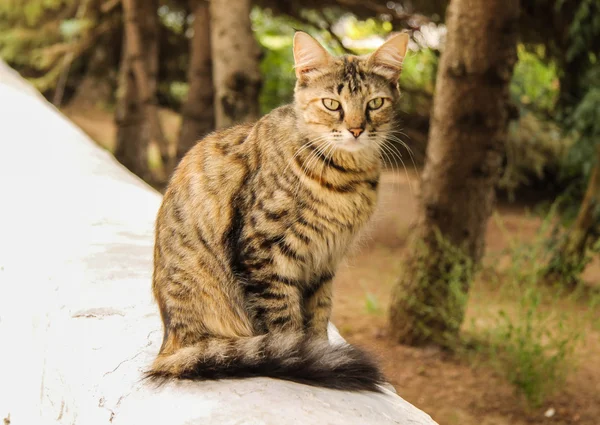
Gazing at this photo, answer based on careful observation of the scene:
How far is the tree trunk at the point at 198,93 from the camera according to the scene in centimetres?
759

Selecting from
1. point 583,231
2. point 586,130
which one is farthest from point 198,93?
point 583,231

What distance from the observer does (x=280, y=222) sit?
7.52 feet

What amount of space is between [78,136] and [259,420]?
142 inches

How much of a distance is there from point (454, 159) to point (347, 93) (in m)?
1.90

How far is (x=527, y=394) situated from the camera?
12.1ft

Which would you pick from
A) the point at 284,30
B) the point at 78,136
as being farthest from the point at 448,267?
the point at 284,30

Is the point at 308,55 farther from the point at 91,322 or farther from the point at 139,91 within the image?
the point at 139,91

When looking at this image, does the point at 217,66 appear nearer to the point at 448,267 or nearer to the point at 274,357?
the point at 448,267

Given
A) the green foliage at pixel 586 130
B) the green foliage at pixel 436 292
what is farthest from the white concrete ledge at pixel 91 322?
the green foliage at pixel 586 130

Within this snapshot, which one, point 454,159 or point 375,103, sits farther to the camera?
point 454,159

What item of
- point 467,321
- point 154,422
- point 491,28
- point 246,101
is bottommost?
point 467,321

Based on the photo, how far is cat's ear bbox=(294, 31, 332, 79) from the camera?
2.51 metres

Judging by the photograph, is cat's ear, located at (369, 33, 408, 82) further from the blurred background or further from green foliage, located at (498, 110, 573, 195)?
green foliage, located at (498, 110, 573, 195)

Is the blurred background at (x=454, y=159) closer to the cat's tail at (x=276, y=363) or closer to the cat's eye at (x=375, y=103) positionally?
the cat's eye at (x=375, y=103)
